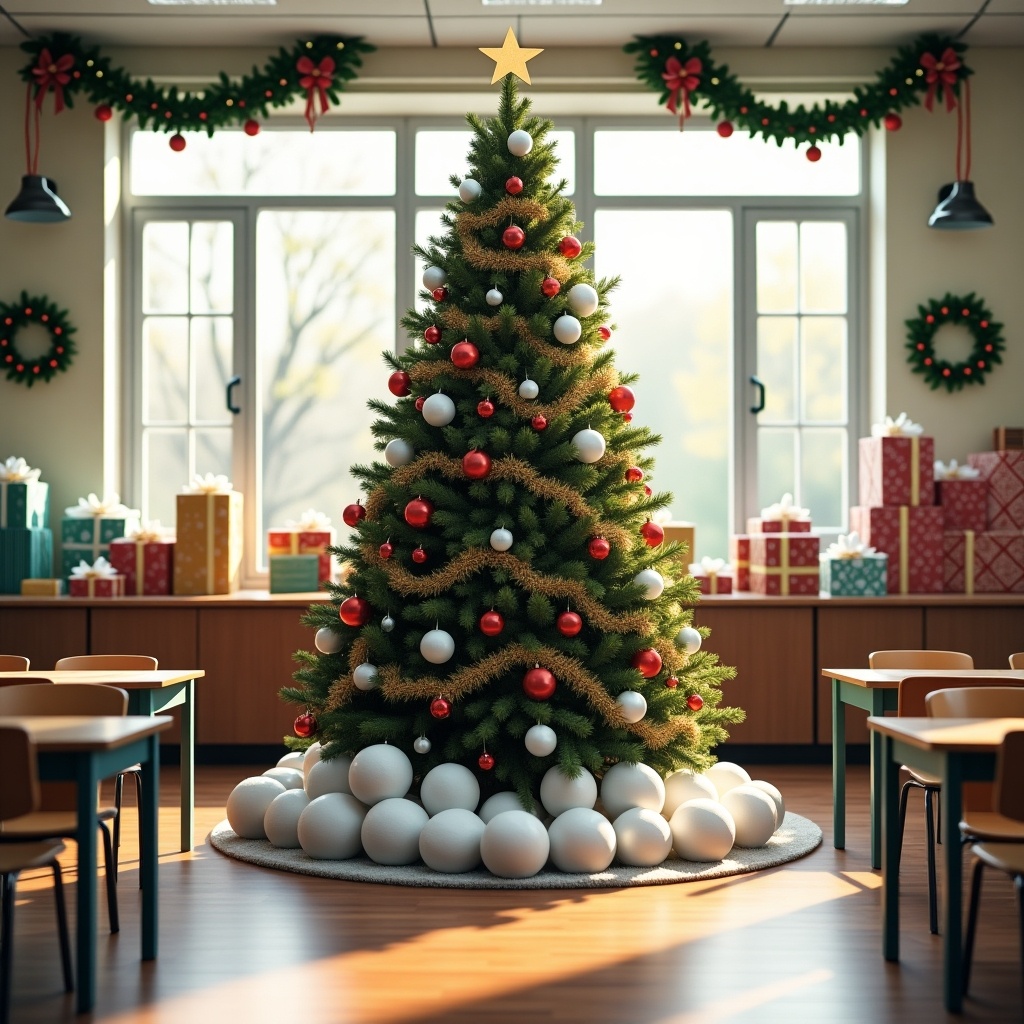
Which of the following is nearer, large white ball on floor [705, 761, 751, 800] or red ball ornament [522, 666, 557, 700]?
red ball ornament [522, 666, 557, 700]

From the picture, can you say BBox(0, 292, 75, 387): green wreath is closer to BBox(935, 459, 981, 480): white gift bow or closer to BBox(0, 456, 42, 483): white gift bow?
BBox(0, 456, 42, 483): white gift bow

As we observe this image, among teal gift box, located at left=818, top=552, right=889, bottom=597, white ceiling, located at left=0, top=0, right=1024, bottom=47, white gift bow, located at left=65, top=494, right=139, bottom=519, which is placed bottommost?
teal gift box, located at left=818, top=552, right=889, bottom=597

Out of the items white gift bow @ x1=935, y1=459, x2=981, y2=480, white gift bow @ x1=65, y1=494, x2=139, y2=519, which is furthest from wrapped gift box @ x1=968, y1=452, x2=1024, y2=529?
white gift bow @ x1=65, y1=494, x2=139, y2=519

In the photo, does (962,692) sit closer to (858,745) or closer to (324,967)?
(324,967)

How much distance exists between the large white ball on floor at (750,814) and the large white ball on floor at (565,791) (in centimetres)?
54

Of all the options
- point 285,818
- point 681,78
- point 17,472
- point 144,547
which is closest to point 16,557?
point 17,472

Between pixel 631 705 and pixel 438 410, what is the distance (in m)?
1.19

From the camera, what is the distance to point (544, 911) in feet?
11.5

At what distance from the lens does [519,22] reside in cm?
607

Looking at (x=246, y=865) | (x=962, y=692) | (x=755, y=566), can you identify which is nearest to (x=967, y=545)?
(x=755, y=566)

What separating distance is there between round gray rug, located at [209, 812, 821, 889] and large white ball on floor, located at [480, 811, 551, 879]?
4cm

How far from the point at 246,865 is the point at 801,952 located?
187 centimetres

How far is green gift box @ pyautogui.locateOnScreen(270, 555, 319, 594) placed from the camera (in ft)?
20.0

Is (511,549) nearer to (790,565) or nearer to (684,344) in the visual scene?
(790,565)
